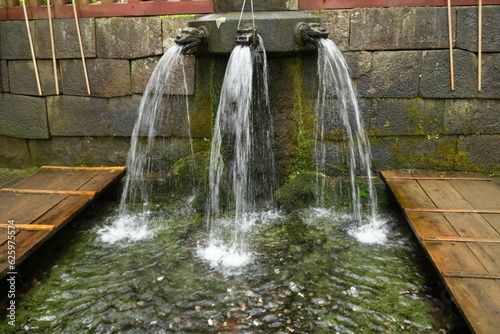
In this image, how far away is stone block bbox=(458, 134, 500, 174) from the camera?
173 inches

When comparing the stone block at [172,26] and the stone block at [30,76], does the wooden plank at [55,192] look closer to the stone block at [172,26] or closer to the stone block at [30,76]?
the stone block at [30,76]

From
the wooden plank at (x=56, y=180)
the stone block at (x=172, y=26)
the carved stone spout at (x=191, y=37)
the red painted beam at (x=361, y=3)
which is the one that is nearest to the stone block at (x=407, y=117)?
the red painted beam at (x=361, y=3)

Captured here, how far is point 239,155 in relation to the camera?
13.6 ft

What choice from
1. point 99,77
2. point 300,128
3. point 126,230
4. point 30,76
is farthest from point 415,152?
point 30,76

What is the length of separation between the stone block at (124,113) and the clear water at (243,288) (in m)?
1.44

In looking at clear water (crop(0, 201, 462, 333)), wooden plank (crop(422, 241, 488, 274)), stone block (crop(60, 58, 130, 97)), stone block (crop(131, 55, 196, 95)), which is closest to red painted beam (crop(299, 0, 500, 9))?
stone block (crop(131, 55, 196, 95))

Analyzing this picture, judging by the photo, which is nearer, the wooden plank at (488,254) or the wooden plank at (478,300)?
the wooden plank at (478,300)

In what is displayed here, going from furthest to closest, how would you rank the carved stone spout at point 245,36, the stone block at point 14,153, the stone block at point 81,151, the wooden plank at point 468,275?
the stone block at point 14,153
the stone block at point 81,151
the carved stone spout at point 245,36
the wooden plank at point 468,275

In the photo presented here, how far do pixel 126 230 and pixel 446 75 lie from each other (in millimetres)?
3613

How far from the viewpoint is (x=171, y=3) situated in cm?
438

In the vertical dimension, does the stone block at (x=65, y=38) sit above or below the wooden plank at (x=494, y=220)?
above

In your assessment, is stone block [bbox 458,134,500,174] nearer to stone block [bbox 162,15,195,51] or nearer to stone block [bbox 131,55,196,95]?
stone block [bbox 131,55,196,95]

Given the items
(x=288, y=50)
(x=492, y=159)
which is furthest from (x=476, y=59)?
(x=288, y=50)

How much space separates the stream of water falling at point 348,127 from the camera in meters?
4.18
